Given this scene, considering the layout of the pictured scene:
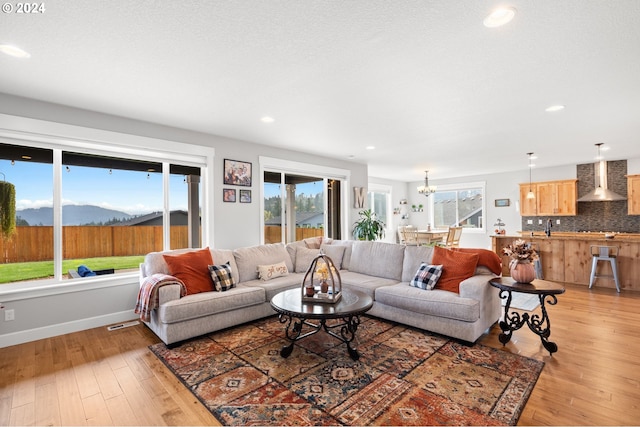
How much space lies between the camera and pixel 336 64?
2.45 meters

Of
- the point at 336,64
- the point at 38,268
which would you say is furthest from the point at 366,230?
the point at 38,268

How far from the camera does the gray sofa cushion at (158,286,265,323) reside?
294 centimetres

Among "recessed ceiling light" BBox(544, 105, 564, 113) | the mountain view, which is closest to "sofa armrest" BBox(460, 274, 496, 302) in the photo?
"recessed ceiling light" BBox(544, 105, 564, 113)

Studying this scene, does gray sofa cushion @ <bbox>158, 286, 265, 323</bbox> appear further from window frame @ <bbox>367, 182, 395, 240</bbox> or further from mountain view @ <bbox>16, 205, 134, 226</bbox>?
window frame @ <bbox>367, 182, 395, 240</bbox>

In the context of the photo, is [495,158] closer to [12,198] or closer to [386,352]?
[386,352]

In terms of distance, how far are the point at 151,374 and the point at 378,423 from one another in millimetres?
1855

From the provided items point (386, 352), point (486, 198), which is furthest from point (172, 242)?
point (486, 198)

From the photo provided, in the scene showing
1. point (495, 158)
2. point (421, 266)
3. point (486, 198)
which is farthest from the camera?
point (486, 198)

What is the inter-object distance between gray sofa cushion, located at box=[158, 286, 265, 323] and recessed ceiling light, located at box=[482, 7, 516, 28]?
3.28 metres

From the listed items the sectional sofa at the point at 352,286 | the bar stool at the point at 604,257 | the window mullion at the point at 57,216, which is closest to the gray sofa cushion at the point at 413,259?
the sectional sofa at the point at 352,286

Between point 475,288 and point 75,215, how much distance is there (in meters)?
4.67

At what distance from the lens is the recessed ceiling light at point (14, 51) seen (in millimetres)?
2152

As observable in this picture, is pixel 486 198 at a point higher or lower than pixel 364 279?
higher

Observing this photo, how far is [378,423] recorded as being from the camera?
6.14 ft
